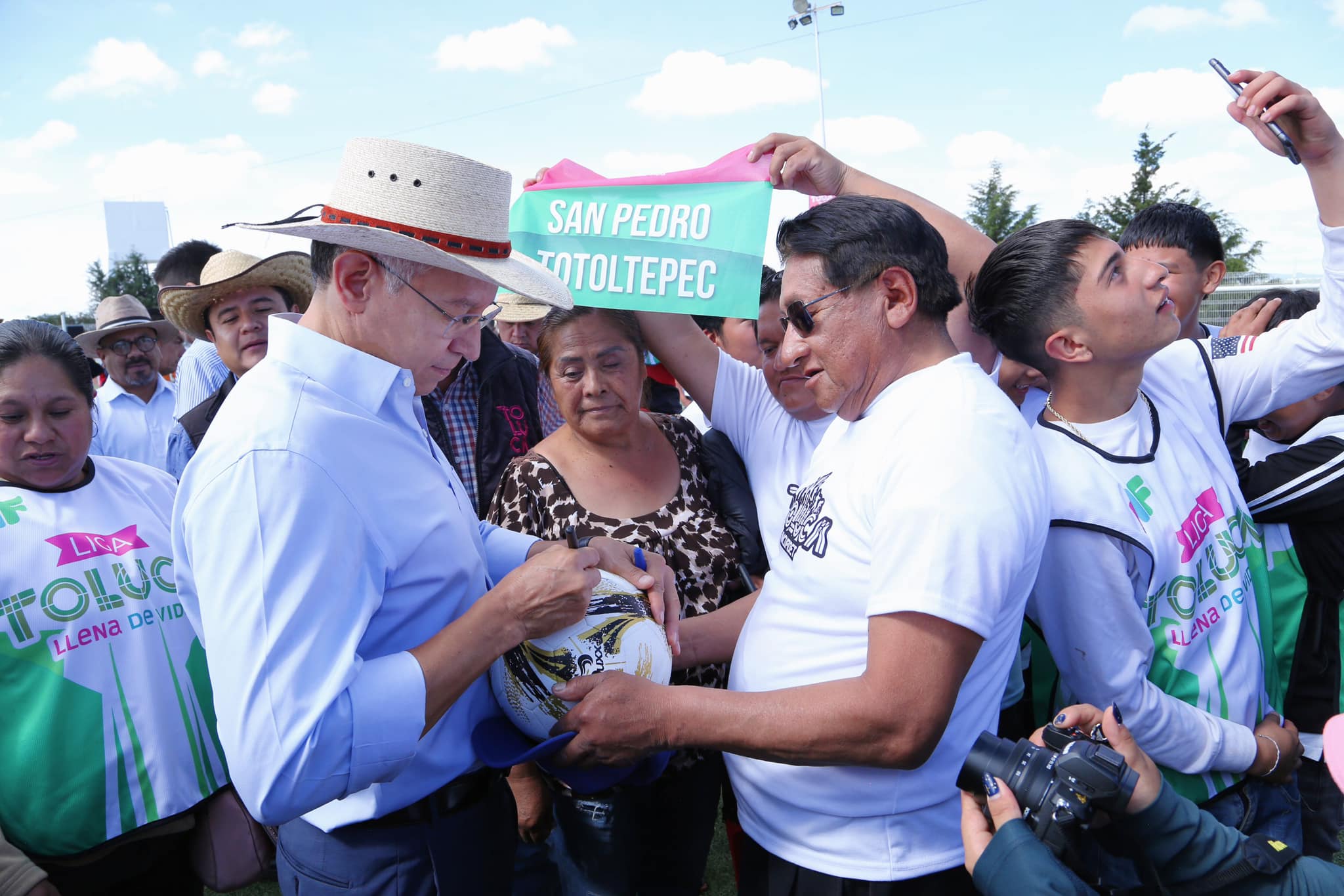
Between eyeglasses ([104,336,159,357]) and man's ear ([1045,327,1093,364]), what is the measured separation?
6502 mm

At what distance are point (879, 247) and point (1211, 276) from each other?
2484 mm

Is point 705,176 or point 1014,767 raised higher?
point 705,176

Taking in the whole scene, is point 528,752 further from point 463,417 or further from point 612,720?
point 463,417

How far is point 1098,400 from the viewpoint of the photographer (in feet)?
7.25

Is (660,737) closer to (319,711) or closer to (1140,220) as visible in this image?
(319,711)

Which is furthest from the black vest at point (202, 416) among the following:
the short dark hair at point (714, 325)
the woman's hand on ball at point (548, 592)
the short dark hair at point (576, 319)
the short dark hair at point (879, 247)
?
Answer: the short dark hair at point (879, 247)

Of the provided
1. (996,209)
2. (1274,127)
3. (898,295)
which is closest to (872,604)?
(898,295)

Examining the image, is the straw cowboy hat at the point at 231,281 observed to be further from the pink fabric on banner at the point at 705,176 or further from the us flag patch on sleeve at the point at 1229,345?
the us flag patch on sleeve at the point at 1229,345

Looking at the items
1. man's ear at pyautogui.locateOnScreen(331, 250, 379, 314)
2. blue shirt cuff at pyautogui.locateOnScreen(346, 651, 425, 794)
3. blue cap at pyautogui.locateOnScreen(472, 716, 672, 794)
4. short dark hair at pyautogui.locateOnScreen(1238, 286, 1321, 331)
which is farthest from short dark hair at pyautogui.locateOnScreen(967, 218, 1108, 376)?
short dark hair at pyautogui.locateOnScreen(1238, 286, 1321, 331)

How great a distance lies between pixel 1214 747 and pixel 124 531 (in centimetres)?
295

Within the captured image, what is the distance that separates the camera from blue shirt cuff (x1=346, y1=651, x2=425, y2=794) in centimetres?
148

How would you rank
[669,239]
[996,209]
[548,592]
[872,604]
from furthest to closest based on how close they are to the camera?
[996,209] → [669,239] → [548,592] → [872,604]

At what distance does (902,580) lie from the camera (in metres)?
1.55

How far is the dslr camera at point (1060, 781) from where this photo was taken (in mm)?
1433
